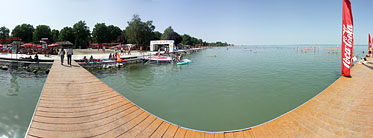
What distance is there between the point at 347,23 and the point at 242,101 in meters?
9.17

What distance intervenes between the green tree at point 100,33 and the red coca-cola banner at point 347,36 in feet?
285

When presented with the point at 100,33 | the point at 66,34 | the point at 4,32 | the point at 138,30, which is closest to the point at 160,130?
the point at 138,30

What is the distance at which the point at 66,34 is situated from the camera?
7312cm

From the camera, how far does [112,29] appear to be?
86.0m

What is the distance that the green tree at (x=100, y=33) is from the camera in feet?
262

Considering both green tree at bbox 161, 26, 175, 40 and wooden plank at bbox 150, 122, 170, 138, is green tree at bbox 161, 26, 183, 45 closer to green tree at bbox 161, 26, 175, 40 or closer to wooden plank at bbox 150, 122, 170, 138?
green tree at bbox 161, 26, 175, 40

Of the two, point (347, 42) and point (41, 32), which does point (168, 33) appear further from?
point (347, 42)

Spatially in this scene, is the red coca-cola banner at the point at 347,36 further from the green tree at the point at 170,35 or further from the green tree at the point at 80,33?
the green tree at the point at 80,33

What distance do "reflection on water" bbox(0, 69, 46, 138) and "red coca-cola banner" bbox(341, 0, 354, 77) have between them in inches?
735

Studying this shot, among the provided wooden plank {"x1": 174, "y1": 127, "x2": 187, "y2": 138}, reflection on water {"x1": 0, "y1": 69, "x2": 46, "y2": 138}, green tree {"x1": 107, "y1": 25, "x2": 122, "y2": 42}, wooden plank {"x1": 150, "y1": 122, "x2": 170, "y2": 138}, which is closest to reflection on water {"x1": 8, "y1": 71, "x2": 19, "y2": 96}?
reflection on water {"x1": 0, "y1": 69, "x2": 46, "y2": 138}

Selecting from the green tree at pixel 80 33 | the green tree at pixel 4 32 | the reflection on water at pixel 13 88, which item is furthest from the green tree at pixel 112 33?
the reflection on water at pixel 13 88

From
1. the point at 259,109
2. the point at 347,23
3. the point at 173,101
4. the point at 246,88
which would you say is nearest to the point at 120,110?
the point at 173,101

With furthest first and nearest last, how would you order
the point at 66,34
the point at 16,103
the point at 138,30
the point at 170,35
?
the point at 170,35
the point at 66,34
the point at 138,30
the point at 16,103

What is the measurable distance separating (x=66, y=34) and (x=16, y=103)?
77.8 meters
